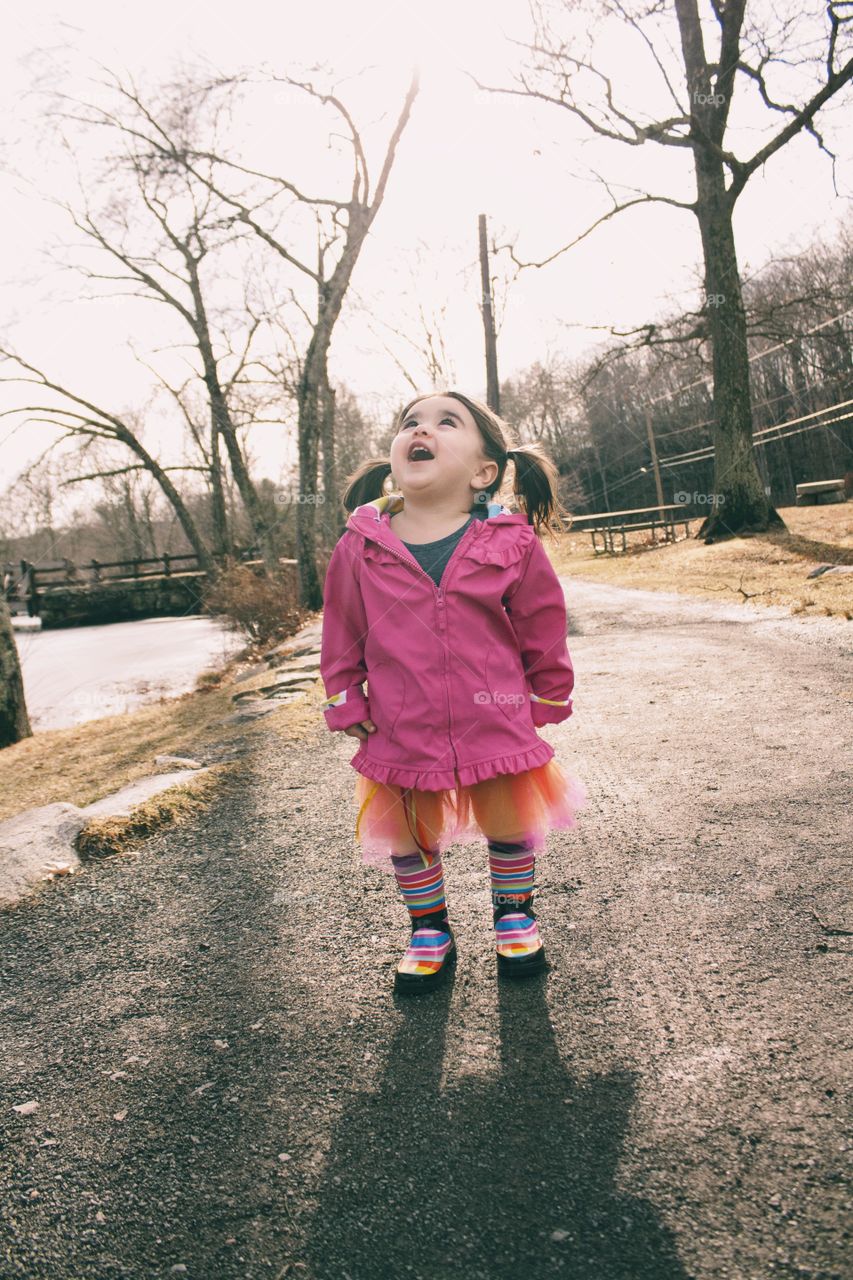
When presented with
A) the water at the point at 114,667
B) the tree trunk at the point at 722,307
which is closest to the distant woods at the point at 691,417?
the tree trunk at the point at 722,307

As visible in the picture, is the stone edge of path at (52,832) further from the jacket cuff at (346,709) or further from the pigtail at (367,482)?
the pigtail at (367,482)

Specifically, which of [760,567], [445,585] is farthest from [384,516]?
[760,567]

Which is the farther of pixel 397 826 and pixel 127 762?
pixel 127 762

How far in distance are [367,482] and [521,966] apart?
1516mm

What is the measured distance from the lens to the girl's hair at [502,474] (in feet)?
8.16

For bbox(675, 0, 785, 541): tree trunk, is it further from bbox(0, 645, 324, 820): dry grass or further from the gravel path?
the gravel path

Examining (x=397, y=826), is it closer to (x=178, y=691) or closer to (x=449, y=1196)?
(x=449, y=1196)

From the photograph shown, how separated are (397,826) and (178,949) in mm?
861

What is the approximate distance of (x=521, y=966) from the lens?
2164 mm

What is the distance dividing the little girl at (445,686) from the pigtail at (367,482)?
341mm

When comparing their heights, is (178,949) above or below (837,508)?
below

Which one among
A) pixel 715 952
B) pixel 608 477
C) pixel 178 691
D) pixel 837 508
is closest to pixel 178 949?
pixel 715 952

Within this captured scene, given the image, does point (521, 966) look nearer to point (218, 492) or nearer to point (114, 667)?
point (114, 667)

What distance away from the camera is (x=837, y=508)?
17312 millimetres
